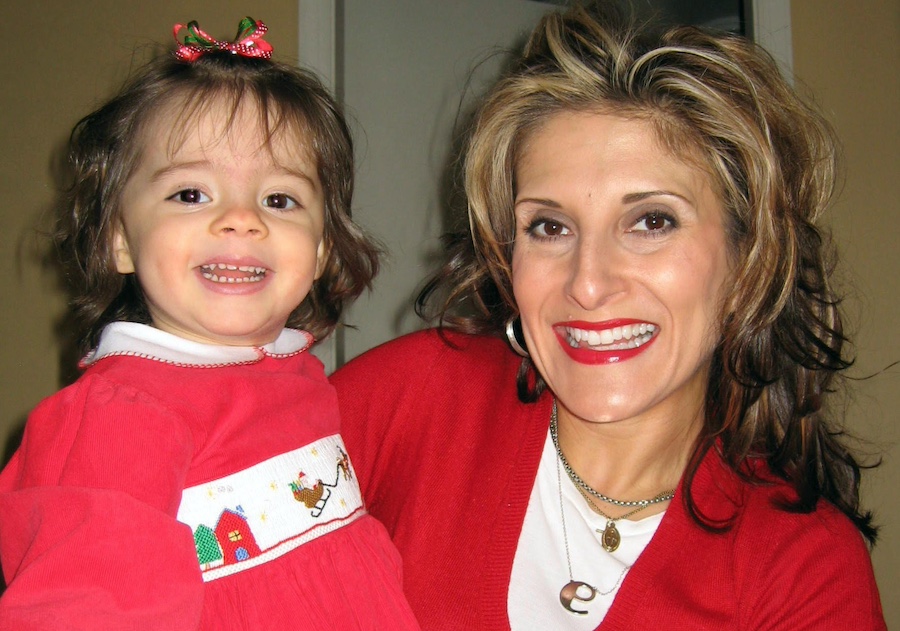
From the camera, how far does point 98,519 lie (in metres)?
0.81

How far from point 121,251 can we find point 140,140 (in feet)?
0.60

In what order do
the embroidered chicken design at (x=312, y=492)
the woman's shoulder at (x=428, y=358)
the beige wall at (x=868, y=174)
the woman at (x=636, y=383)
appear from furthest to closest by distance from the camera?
the beige wall at (x=868, y=174), the woman's shoulder at (x=428, y=358), the woman at (x=636, y=383), the embroidered chicken design at (x=312, y=492)

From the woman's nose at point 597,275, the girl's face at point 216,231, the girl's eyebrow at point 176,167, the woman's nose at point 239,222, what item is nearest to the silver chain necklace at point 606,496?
the woman's nose at point 597,275

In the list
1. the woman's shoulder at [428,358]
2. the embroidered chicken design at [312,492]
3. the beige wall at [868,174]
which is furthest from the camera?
the beige wall at [868,174]

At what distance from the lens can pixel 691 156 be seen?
3.94ft

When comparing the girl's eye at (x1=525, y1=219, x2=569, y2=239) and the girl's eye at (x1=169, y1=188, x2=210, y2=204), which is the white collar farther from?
the girl's eye at (x1=525, y1=219, x2=569, y2=239)

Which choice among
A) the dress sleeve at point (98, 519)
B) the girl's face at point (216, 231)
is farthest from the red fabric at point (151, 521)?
the girl's face at point (216, 231)

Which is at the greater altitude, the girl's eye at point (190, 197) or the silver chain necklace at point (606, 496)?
the girl's eye at point (190, 197)

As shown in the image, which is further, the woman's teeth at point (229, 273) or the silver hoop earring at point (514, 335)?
the silver hoop earring at point (514, 335)

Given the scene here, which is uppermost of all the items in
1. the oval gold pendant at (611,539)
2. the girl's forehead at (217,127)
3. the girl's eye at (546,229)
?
the girl's forehead at (217,127)

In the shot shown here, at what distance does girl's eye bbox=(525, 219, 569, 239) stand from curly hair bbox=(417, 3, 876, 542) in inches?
5.7

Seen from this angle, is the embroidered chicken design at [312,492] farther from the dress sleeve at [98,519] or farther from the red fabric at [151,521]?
the dress sleeve at [98,519]

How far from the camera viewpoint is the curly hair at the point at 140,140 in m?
1.19

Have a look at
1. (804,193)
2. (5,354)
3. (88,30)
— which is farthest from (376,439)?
(88,30)
